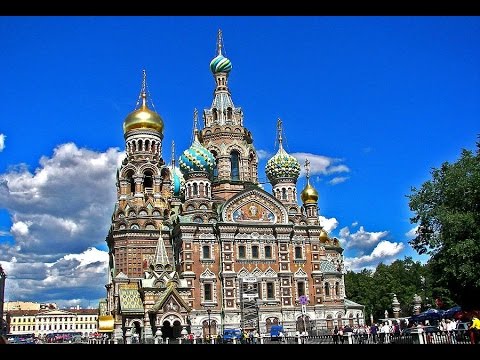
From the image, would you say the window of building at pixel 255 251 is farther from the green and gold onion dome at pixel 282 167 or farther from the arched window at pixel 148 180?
the arched window at pixel 148 180

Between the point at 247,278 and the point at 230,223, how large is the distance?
453 centimetres

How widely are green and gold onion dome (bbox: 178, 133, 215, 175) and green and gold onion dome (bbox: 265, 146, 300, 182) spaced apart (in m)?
5.65

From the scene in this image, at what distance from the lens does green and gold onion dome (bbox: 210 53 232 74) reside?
56469 mm

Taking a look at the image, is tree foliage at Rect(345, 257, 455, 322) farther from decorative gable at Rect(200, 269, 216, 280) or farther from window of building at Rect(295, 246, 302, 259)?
decorative gable at Rect(200, 269, 216, 280)

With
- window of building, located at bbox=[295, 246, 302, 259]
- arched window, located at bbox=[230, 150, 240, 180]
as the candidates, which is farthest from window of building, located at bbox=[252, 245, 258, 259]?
arched window, located at bbox=[230, 150, 240, 180]

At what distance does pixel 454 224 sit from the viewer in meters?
30.0

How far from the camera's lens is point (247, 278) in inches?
1775

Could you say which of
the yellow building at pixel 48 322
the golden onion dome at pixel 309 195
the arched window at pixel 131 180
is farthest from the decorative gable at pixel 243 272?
the yellow building at pixel 48 322

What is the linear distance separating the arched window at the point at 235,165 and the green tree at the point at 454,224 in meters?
20.6

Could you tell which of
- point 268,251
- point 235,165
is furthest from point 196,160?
point 268,251

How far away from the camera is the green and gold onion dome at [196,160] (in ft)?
158
